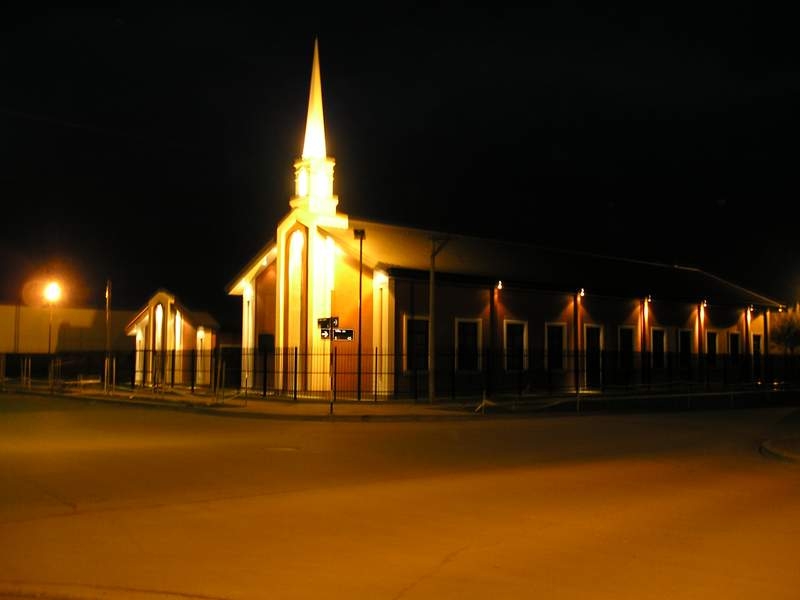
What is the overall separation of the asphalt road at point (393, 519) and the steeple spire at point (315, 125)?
23717mm

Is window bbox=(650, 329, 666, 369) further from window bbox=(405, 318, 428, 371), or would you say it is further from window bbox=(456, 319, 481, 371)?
window bbox=(405, 318, 428, 371)

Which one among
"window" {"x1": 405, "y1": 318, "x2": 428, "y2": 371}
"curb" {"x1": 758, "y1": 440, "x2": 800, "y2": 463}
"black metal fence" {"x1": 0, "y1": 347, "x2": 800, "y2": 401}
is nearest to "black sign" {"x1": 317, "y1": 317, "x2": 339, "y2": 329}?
"black metal fence" {"x1": 0, "y1": 347, "x2": 800, "y2": 401}

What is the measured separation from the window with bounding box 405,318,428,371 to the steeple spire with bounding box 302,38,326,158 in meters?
9.37

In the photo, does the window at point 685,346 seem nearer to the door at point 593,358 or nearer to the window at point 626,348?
the window at point 626,348

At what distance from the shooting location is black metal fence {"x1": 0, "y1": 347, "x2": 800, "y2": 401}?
38.5m

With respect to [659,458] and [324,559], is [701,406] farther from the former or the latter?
[324,559]

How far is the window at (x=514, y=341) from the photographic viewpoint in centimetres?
4306

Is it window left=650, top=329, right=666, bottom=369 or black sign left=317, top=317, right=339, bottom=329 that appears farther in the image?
window left=650, top=329, right=666, bottom=369

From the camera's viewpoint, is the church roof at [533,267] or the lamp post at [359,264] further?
the church roof at [533,267]

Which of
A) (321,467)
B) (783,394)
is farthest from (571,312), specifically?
(321,467)

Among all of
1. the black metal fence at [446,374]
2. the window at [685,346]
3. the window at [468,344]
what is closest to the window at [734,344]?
the black metal fence at [446,374]

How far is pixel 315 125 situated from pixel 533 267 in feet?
46.4

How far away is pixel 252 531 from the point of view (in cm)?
1003

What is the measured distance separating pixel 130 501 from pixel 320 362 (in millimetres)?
28000
